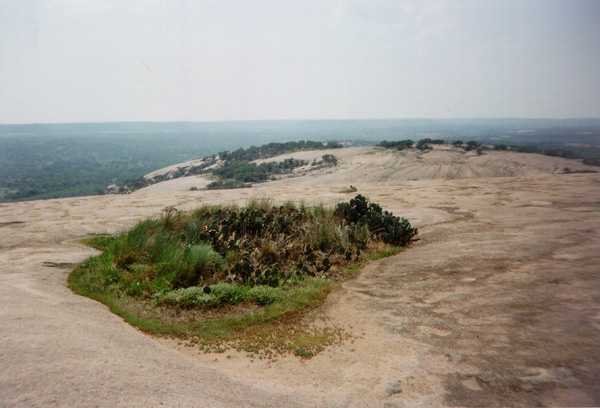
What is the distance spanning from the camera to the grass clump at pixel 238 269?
3.47m

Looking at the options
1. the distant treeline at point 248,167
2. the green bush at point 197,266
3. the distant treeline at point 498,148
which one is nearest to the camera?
the green bush at point 197,266

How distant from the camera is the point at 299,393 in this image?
239 cm

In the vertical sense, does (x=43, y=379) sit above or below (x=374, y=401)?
above

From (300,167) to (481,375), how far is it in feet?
76.6

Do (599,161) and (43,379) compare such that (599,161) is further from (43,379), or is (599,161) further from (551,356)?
(43,379)

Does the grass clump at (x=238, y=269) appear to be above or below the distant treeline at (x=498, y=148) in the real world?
below

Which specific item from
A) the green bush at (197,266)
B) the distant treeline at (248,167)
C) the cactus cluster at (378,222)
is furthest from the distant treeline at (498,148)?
the green bush at (197,266)

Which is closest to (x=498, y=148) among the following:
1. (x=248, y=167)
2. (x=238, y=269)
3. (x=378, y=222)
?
(x=248, y=167)

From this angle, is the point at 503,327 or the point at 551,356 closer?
the point at 551,356

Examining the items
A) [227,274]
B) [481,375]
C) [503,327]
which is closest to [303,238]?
[227,274]

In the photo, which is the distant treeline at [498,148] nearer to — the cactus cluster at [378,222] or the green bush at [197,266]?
the cactus cluster at [378,222]

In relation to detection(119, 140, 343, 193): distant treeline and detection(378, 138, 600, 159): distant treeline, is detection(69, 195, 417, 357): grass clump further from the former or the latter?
detection(119, 140, 343, 193): distant treeline

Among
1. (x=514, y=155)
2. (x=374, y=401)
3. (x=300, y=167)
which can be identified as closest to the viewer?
(x=374, y=401)

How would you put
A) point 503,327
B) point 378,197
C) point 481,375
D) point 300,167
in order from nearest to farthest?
point 481,375
point 503,327
point 378,197
point 300,167
